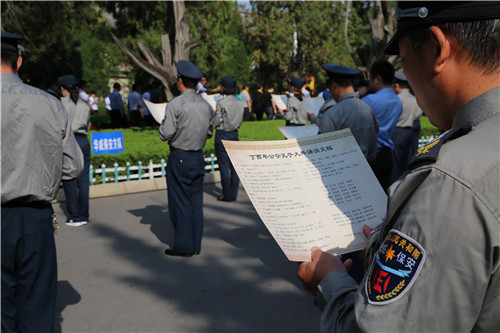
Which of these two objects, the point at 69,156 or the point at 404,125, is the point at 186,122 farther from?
the point at 404,125

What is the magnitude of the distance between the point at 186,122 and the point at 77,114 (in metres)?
1.94

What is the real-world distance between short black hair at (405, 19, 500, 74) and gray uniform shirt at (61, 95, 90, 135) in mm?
5945

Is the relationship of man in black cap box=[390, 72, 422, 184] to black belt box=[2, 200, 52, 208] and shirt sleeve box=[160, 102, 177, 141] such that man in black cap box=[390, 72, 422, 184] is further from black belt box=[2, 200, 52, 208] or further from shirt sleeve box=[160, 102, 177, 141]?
black belt box=[2, 200, 52, 208]

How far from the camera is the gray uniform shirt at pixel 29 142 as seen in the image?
103 inches

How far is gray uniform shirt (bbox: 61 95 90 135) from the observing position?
6277 mm

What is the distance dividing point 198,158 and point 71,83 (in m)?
2.35

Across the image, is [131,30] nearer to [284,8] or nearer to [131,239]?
[131,239]

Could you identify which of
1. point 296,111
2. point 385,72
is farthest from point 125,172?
point 385,72

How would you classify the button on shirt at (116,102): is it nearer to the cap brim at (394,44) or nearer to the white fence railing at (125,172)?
the white fence railing at (125,172)

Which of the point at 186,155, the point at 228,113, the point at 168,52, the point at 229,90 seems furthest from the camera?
the point at 168,52

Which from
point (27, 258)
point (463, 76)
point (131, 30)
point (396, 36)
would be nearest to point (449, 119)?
point (463, 76)

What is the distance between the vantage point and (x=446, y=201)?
847mm

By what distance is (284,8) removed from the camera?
113ft

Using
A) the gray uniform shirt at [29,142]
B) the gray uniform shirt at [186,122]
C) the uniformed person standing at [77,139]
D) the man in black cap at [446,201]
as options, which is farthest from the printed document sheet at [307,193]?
the uniformed person standing at [77,139]
